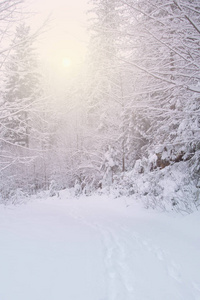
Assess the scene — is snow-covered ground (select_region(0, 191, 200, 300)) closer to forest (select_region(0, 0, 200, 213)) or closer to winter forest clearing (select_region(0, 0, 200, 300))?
winter forest clearing (select_region(0, 0, 200, 300))

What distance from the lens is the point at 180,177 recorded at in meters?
8.43

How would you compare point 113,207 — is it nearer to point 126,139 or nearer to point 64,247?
point 126,139

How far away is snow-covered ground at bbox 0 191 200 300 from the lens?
8.25ft

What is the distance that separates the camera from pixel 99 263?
132 inches

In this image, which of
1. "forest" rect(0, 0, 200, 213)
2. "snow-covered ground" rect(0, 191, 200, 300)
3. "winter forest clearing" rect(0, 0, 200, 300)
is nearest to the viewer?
"snow-covered ground" rect(0, 191, 200, 300)

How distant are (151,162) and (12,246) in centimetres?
753

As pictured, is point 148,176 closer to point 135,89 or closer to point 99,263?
point 135,89

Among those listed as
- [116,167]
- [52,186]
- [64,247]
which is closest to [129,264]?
[64,247]

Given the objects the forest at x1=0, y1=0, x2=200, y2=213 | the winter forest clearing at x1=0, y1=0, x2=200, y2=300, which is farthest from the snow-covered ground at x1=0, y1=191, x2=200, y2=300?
the forest at x1=0, y1=0, x2=200, y2=213

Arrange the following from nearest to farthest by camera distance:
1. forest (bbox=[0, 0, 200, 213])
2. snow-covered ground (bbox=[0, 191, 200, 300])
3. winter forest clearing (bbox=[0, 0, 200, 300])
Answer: snow-covered ground (bbox=[0, 191, 200, 300]), winter forest clearing (bbox=[0, 0, 200, 300]), forest (bbox=[0, 0, 200, 213])

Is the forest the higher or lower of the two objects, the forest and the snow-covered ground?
the higher

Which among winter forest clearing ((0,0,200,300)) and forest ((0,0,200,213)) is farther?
forest ((0,0,200,213))

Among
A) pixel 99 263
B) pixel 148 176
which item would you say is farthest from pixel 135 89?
pixel 148 176

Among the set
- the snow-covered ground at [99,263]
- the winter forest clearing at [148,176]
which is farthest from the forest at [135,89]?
the snow-covered ground at [99,263]
